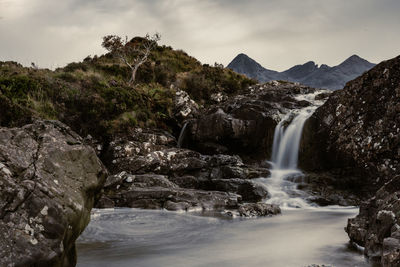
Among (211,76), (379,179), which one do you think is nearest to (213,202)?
(379,179)

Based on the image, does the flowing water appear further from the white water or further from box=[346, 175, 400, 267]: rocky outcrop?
the white water

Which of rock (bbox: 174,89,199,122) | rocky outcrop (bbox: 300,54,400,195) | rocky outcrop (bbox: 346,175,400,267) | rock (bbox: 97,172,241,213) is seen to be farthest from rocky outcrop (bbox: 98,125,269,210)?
rocky outcrop (bbox: 346,175,400,267)

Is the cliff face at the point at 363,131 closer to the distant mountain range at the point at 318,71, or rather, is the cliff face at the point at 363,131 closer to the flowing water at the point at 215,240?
the flowing water at the point at 215,240

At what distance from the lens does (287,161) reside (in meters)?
14.7

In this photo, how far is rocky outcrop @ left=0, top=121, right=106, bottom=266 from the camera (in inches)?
118

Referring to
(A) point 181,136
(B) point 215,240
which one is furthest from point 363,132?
(A) point 181,136

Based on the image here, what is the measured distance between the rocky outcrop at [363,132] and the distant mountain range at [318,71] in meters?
80.8

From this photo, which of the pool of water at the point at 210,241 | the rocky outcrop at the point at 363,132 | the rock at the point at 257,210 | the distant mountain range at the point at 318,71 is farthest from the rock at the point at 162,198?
the distant mountain range at the point at 318,71

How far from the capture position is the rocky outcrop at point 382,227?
124 inches

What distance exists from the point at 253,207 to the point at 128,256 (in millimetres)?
4577

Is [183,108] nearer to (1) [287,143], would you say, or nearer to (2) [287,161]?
(1) [287,143]

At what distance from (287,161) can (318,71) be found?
11328 cm

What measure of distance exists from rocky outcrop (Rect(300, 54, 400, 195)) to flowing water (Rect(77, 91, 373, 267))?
6.35ft

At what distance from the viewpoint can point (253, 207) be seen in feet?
28.7
